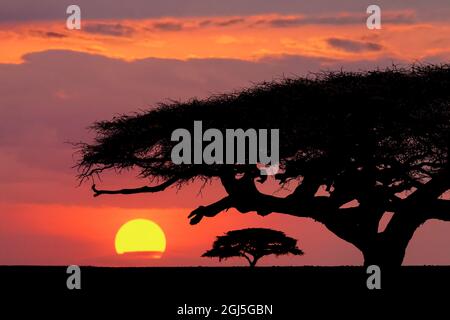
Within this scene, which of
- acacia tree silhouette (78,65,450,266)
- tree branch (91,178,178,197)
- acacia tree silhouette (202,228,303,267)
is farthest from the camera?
acacia tree silhouette (202,228,303,267)

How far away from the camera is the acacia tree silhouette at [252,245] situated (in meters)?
54.9

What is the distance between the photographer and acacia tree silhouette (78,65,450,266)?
2844cm

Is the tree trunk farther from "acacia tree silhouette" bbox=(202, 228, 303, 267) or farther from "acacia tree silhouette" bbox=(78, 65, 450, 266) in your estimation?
"acacia tree silhouette" bbox=(202, 228, 303, 267)
